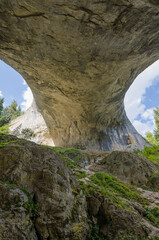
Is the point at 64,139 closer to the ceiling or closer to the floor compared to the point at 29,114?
closer to the floor

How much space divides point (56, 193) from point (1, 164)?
1545 millimetres

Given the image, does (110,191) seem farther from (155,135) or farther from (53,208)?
(155,135)

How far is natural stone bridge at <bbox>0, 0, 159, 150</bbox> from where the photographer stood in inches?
248

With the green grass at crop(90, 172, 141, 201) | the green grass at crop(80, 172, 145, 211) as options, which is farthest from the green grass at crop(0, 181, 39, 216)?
the green grass at crop(90, 172, 141, 201)

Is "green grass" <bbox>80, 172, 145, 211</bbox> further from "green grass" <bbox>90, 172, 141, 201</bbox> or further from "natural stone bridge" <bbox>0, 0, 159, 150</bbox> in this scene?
"natural stone bridge" <bbox>0, 0, 159, 150</bbox>

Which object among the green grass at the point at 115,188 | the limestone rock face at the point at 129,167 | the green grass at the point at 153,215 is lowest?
the green grass at the point at 153,215

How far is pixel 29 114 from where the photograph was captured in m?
23.3

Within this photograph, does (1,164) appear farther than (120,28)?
No

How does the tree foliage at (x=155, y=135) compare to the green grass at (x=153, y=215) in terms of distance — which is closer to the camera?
the green grass at (x=153, y=215)

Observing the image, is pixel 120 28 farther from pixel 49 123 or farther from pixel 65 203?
pixel 49 123

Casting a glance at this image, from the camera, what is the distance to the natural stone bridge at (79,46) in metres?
6.30

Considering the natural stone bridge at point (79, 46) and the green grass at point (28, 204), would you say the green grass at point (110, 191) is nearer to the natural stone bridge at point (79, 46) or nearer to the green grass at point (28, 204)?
the green grass at point (28, 204)

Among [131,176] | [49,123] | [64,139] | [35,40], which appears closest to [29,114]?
[49,123]

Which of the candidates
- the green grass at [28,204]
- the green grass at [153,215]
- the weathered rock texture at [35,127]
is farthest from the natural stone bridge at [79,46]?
the green grass at [153,215]
